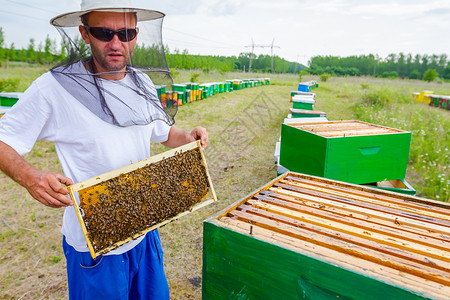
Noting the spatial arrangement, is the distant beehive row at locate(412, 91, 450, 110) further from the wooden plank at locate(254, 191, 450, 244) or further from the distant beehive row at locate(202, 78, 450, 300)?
the wooden plank at locate(254, 191, 450, 244)

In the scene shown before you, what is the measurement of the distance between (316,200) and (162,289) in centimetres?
115

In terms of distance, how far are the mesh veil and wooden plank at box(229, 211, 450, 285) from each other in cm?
84

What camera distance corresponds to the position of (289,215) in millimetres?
1565

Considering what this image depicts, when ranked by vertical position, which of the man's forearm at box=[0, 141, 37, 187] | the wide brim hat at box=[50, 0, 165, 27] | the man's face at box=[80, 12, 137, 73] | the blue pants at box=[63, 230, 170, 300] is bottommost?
the blue pants at box=[63, 230, 170, 300]

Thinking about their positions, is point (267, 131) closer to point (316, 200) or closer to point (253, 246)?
point (316, 200)

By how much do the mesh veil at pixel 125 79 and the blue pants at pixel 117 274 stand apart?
31.0 inches

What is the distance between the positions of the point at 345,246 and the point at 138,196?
3.70ft

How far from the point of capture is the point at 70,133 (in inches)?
60.9

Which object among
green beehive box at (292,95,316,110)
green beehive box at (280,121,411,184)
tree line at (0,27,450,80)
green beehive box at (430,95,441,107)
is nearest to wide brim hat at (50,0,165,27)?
green beehive box at (280,121,411,184)

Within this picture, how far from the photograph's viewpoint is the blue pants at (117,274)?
162 cm

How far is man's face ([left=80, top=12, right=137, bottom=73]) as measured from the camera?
158 centimetres

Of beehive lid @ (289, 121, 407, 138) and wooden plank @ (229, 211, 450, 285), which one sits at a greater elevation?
beehive lid @ (289, 121, 407, 138)

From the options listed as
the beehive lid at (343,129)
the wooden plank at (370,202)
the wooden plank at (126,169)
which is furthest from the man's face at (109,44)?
the beehive lid at (343,129)

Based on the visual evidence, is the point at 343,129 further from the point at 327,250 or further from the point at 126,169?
the point at 126,169
